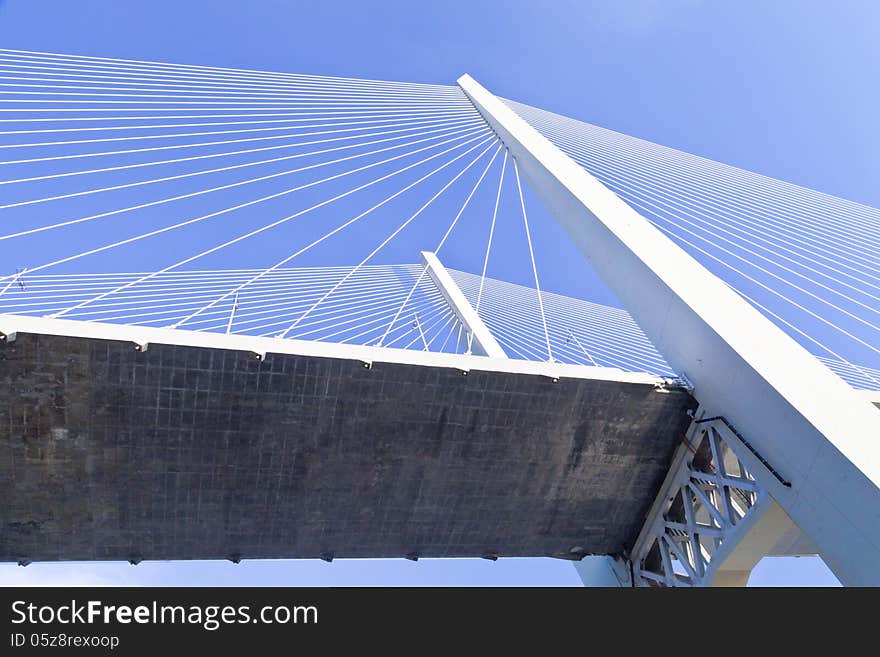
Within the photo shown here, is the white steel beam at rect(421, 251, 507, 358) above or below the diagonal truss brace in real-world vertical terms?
above

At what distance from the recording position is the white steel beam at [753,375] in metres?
7.31

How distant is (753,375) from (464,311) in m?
13.6

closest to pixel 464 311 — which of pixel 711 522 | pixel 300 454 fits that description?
pixel 300 454

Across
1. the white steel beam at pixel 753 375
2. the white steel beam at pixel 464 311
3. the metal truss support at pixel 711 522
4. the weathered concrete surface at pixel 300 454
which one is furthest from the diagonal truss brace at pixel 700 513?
the white steel beam at pixel 464 311

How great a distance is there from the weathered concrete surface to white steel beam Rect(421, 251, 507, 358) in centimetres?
323

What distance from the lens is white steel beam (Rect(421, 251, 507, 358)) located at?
61.2 ft

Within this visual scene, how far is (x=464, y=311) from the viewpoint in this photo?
21.9m

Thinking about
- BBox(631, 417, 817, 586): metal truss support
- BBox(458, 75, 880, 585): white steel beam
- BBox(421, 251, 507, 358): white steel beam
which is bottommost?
BBox(631, 417, 817, 586): metal truss support

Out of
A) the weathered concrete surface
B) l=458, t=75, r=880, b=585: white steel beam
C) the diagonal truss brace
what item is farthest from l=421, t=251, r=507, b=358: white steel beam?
the diagonal truss brace

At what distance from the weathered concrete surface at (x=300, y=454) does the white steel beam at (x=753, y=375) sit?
242 cm

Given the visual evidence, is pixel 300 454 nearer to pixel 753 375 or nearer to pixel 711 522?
pixel 753 375

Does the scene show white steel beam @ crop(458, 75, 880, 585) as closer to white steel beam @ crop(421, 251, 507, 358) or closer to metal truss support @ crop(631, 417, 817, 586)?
metal truss support @ crop(631, 417, 817, 586)
